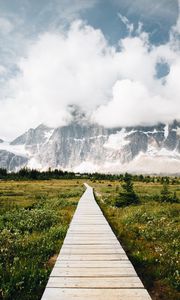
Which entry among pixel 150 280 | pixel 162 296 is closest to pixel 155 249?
pixel 150 280

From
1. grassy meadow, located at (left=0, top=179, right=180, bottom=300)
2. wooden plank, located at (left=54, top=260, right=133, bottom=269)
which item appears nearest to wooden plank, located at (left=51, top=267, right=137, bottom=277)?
wooden plank, located at (left=54, top=260, right=133, bottom=269)

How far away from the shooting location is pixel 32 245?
47.3ft

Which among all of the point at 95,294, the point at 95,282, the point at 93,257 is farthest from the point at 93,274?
the point at 93,257

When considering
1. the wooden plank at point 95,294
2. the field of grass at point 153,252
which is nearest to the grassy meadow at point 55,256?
the field of grass at point 153,252

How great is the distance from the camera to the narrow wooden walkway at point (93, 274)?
7.62 meters

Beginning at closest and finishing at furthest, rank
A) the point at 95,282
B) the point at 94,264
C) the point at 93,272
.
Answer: the point at 95,282 < the point at 93,272 < the point at 94,264

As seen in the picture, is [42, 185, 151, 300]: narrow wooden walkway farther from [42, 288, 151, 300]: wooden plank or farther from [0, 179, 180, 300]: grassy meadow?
[0, 179, 180, 300]: grassy meadow

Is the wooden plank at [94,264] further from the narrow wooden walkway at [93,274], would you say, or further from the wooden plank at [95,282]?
the wooden plank at [95,282]

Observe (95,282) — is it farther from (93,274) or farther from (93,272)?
(93,272)

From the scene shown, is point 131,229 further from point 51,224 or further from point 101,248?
point 101,248

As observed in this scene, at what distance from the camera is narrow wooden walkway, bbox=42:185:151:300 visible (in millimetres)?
7617

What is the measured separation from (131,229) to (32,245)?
6348mm

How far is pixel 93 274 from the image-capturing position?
891 cm

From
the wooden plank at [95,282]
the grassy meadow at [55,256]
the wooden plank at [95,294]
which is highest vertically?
the wooden plank at [95,282]
